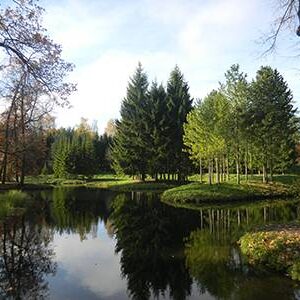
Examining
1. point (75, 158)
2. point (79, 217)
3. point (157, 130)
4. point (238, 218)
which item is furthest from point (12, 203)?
point (75, 158)

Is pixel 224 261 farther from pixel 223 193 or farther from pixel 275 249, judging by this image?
pixel 223 193

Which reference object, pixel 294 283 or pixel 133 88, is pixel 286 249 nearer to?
pixel 294 283

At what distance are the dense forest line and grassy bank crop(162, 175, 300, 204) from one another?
2.69 metres

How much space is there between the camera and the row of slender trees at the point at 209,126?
125ft

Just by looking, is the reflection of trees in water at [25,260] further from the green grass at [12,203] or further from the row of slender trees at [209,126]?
the row of slender trees at [209,126]

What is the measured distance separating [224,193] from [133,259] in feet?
68.5

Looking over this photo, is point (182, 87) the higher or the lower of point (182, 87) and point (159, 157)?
the higher

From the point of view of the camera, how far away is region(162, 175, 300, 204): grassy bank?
3216 centimetres

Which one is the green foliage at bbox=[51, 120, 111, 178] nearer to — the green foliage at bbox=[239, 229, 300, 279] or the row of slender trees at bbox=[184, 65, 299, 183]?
the row of slender trees at bbox=[184, 65, 299, 183]

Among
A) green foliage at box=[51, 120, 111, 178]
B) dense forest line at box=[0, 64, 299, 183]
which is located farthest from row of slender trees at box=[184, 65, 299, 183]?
green foliage at box=[51, 120, 111, 178]

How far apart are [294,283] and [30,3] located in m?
11.3

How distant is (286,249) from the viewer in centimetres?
1149

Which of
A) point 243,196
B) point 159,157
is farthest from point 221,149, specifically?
point 159,157

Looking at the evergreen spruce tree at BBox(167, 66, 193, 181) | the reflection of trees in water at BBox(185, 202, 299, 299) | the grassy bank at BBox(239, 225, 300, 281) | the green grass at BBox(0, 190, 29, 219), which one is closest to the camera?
the reflection of trees in water at BBox(185, 202, 299, 299)
